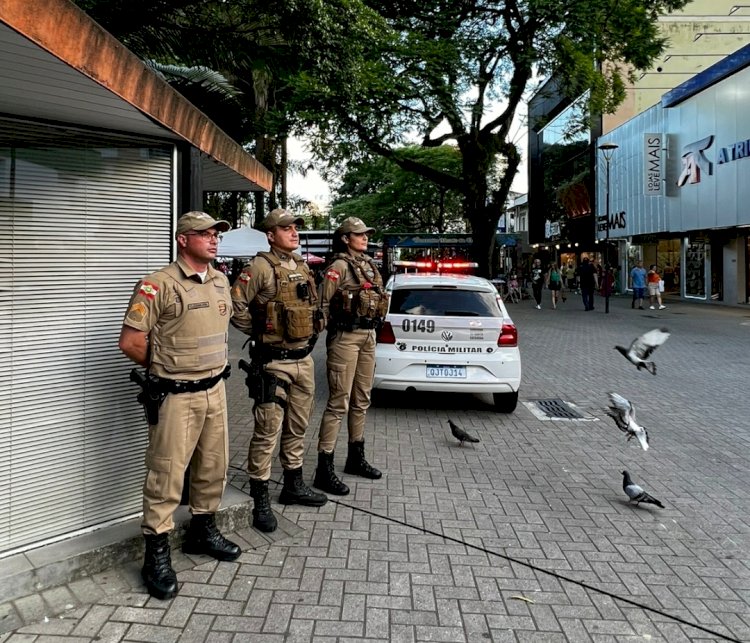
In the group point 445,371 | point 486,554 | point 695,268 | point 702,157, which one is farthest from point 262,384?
point 695,268

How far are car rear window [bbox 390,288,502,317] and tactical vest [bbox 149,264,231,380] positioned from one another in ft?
12.9

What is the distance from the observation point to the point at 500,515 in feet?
13.8

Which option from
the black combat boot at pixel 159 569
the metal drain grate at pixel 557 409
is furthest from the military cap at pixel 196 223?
the metal drain grate at pixel 557 409

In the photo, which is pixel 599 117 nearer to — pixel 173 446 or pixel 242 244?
pixel 242 244

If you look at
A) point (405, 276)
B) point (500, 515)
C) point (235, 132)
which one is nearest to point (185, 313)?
point (500, 515)

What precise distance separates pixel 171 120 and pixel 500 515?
3185 mm

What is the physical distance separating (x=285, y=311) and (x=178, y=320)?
3.06ft

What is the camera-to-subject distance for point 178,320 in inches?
120

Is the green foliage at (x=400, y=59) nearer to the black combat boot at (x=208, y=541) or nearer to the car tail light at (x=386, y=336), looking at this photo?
the car tail light at (x=386, y=336)

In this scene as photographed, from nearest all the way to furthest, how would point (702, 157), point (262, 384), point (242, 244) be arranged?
point (262, 384) < point (242, 244) < point (702, 157)

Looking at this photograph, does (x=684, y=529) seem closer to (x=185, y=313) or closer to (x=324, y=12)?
(x=185, y=313)

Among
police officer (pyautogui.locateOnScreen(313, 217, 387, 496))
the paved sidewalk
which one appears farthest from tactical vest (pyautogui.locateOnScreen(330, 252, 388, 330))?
the paved sidewalk

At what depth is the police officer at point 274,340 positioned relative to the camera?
3.89 metres

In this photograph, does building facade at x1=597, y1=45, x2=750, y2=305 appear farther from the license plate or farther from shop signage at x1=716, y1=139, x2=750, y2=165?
the license plate
